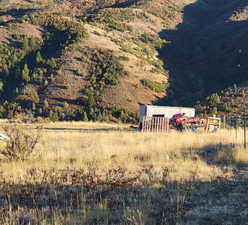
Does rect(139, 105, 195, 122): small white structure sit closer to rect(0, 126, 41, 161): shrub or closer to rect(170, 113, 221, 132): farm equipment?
rect(170, 113, 221, 132): farm equipment

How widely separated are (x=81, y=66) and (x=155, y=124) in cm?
2775

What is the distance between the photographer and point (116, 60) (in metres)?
46.1

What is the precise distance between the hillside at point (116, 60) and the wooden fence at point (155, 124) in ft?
39.3

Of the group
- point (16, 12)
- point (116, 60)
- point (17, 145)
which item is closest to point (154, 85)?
point (116, 60)

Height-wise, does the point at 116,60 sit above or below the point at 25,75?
above

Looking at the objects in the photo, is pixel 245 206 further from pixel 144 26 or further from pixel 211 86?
pixel 144 26

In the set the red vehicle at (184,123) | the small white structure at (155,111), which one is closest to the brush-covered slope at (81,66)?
the small white structure at (155,111)

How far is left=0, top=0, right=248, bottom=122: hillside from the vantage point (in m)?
37.9

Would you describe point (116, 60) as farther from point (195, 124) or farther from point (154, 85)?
point (195, 124)

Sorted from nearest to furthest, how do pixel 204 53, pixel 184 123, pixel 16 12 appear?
1. pixel 184 123
2. pixel 204 53
3. pixel 16 12

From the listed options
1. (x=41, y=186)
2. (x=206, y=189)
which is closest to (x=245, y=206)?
(x=206, y=189)

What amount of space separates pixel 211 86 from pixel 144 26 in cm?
2807

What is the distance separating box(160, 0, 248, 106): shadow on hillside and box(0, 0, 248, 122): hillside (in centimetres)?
18

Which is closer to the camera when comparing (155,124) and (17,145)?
(17,145)
